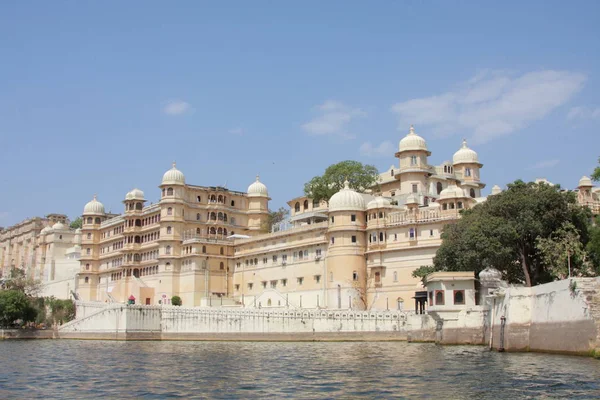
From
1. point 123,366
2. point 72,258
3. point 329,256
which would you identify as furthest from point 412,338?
point 72,258

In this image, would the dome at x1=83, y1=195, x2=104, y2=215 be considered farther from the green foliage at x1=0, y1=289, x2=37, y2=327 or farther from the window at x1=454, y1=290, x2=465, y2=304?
the window at x1=454, y1=290, x2=465, y2=304

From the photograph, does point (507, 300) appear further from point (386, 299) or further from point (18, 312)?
point (18, 312)

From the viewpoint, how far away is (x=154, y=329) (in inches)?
2382

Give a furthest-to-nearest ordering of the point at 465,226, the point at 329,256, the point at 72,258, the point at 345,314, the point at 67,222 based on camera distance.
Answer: the point at 67,222, the point at 72,258, the point at 329,256, the point at 345,314, the point at 465,226

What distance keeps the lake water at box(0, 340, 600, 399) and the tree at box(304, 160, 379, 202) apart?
34.6 meters

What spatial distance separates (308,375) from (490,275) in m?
19.9

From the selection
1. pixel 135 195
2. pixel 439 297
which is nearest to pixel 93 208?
pixel 135 195

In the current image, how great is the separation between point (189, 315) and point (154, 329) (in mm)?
3421

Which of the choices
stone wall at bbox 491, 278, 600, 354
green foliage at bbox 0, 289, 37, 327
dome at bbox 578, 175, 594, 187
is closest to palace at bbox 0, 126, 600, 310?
dome at bbox 578, 175, 594, 187

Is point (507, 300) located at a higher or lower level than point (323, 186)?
lower

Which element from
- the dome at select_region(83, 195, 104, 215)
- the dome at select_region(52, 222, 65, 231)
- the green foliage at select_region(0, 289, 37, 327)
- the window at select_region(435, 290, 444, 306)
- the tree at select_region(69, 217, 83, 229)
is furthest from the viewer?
the tree at select_region(69, 217, 83, 229)

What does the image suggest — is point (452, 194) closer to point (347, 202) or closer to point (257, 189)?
point (347, 202)

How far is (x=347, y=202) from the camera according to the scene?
63281mm

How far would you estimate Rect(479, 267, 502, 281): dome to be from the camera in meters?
44.6
